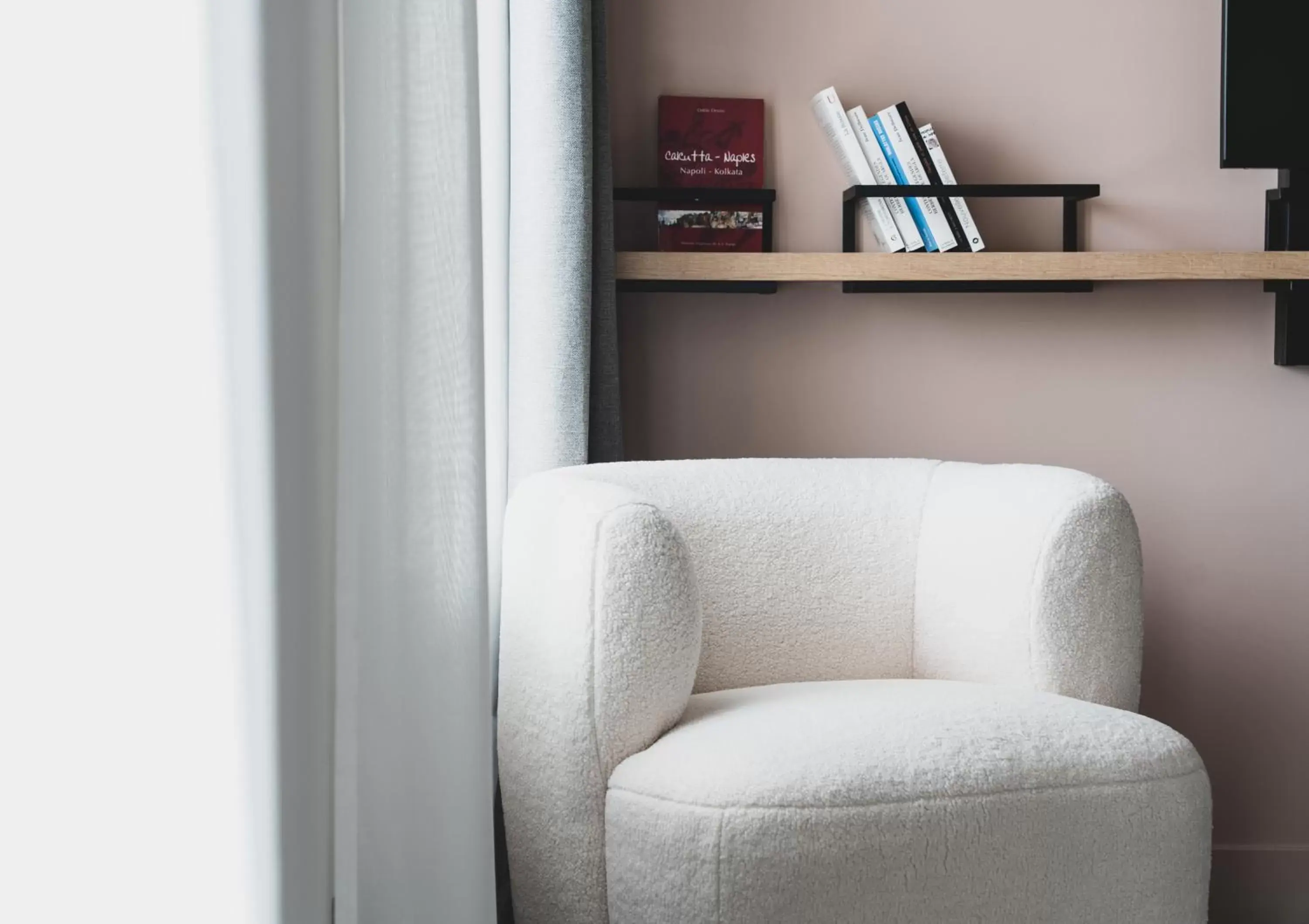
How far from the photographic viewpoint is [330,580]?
0.71 meters

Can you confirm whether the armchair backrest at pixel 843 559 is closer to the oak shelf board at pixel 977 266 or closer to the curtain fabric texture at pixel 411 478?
the oak shelf board at pixel 977 266

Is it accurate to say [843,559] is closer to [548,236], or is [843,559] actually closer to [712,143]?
[548,236]

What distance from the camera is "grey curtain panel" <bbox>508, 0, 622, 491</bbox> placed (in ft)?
5.42

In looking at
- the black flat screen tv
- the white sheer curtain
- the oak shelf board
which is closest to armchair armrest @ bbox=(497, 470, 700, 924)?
the white sheer curtain

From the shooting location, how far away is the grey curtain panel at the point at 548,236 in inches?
65.1

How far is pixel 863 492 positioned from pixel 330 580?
102 cm

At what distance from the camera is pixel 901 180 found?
6.58 ft

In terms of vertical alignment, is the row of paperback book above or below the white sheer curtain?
above

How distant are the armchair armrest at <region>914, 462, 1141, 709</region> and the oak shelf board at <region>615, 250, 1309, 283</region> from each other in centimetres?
60

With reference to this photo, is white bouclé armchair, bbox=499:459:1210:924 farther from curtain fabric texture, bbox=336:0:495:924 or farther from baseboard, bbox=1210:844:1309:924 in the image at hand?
baseboard, bbox=1210:844:1309:924

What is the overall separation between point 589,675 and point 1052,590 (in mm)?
552

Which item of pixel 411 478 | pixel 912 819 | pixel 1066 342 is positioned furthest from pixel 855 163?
pixel 411 478

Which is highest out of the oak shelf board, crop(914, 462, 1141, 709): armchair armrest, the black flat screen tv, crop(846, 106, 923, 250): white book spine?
the black flat screen tv

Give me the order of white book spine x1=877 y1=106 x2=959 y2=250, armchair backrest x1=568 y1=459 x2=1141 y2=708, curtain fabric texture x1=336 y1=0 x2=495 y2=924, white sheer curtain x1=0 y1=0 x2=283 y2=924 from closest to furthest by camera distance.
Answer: white sheer curtain x1=0 y1=0 x2=283 y2=924 < curtain fabric texture x1=336 y1=0 x2=495 y2=924 < armchair backrest x1=568 y1=459 x2=1141 y2=708 < white book spine x1=877 y1=106 x2=959 y2=250
